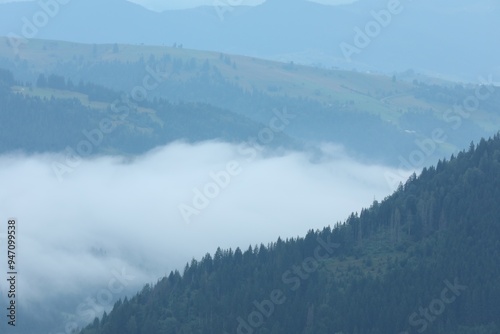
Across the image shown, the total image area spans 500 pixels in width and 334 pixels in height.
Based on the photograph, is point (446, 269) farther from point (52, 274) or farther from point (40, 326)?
point (52, 274)

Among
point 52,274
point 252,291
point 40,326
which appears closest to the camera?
point 252,291

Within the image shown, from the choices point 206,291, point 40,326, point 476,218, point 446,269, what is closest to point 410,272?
point 446,269

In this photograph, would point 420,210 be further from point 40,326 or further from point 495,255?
point 40,326

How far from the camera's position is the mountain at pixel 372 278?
113 m

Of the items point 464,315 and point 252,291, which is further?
point 252,291

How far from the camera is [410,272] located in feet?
387

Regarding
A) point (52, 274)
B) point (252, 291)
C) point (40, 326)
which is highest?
point (52, 274)

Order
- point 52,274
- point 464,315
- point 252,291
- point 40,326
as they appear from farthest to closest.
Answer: point 52,274
point 40,326
point 252,291
point 464,315

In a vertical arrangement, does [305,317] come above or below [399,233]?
below

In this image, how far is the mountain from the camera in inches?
4451

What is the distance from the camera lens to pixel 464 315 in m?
113

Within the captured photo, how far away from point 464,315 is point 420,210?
16808 mm

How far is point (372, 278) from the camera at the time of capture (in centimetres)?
11794

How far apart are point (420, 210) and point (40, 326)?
6719 cm
